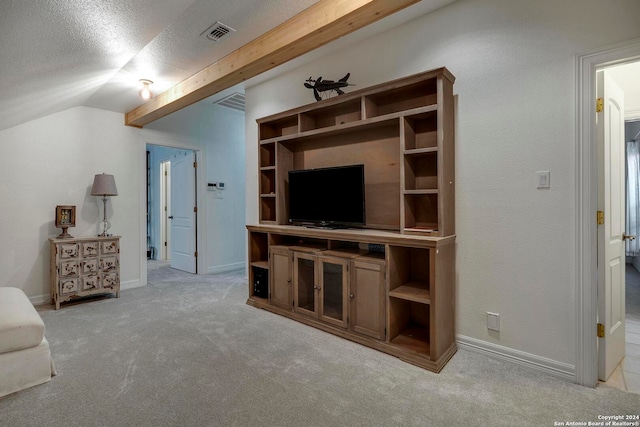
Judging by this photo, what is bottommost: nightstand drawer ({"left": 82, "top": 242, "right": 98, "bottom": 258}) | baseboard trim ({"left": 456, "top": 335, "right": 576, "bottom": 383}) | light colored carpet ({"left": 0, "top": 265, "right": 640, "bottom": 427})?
light colored carpet ({"left": 0, "top": 265, "right": 640, "bottom": 427})

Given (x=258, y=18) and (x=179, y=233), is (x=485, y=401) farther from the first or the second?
(x=179, y=233)

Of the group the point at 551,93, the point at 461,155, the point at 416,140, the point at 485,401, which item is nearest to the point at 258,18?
the point at 416,140

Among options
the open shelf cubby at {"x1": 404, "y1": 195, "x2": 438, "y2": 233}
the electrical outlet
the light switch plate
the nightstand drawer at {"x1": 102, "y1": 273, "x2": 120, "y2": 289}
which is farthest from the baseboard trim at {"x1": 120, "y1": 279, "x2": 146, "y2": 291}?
the light switch plate

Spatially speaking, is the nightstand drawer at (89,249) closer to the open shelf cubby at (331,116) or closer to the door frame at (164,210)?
the open shelf cubby at (331,116)

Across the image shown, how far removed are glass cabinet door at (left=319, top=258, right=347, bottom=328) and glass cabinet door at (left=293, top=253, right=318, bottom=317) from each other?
162 millimetres

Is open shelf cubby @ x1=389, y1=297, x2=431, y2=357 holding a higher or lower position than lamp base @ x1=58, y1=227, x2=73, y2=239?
lower

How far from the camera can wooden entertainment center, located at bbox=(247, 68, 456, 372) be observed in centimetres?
228

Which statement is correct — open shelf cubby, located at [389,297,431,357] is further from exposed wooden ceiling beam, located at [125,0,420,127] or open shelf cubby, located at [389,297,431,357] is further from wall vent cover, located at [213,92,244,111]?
wall vent cover, located at [213,92,244,111]

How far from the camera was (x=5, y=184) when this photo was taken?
3502mm

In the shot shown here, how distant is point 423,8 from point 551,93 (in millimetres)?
1182

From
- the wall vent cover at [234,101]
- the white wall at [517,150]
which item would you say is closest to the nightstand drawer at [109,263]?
the wall vent cover at [234,101]

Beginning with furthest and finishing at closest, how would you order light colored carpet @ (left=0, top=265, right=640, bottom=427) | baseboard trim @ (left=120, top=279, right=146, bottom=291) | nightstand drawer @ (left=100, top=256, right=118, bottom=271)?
baseboard trim @ (left=120, top=279, right=146, bottom=291), nightstand drawer @ (left=100, top=256, right=118, bottom=271), light colored carpet @ (left=0, top=265, right=640, bottom=427)

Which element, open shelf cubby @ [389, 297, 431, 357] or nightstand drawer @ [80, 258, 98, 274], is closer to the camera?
open shelf cubby @ [389, 297, 431, 357]

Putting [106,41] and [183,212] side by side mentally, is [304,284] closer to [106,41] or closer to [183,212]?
[106,41]
